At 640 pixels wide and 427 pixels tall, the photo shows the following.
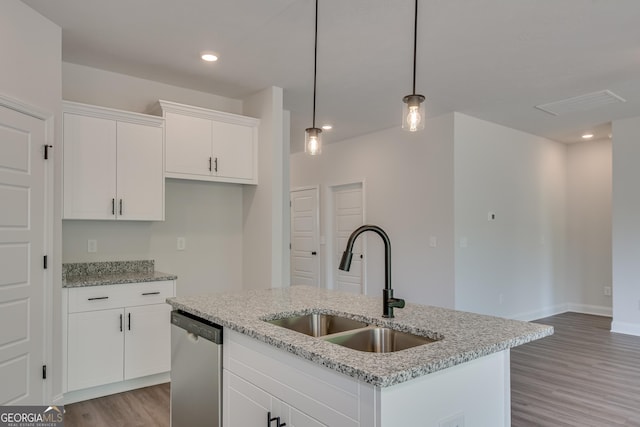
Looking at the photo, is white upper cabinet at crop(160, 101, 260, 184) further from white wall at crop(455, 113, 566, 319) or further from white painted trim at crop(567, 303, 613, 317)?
white painted trim at crop(567, 303, 613, 317)

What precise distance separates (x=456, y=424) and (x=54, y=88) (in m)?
3.12

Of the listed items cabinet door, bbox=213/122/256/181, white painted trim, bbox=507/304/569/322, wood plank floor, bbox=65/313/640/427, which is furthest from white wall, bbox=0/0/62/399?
white painted trim, bbox=507/304/569/322

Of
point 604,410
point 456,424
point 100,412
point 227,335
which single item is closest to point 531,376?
point 604,410

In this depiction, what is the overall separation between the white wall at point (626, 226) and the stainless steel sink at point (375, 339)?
16.1 ft

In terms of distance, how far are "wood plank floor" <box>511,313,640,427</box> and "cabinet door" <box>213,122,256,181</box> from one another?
2.98 m

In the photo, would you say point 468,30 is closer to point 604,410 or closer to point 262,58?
point 262,58

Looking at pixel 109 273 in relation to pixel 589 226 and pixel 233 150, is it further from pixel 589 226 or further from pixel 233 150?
pixel 589 226

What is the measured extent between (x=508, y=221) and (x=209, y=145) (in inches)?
157

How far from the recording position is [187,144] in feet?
12.3

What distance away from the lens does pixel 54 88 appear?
9.50 ft

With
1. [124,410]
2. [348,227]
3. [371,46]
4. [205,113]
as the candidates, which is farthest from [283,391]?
[348,227]

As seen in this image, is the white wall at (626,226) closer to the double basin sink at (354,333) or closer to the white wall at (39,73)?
the double basin sink at (354,333)

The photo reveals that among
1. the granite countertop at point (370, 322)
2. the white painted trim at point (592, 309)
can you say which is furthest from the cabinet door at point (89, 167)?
the white painted trim at point (592, 309)

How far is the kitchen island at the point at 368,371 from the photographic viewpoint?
1211mm
